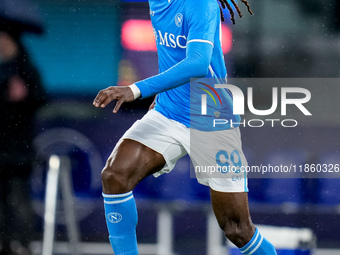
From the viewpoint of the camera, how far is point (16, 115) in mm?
4480

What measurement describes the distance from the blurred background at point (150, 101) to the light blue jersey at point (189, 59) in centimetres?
146

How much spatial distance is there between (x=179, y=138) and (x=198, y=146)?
100 mm

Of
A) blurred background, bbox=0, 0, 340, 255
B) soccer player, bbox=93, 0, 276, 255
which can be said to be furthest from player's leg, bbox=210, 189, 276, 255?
blurred background, bbox=0, 0, 340, 255

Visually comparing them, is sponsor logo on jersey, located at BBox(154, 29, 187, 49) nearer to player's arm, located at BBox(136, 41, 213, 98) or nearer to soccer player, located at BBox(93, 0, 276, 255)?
soccer player, located at BBox(93, 0, 276, 255)

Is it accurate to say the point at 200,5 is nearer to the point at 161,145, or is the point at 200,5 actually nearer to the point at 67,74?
the point at 161,145

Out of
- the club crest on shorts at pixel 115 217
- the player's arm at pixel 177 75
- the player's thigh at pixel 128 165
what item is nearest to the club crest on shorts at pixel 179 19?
the player's arm at pixel 177 75

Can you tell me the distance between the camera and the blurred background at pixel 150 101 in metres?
4.37

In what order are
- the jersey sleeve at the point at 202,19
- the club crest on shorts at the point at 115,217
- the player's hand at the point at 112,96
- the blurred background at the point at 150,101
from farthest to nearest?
the blurred background at the point at 150,101, the club crest on shorts at the point at 115,217, the jersey sleeve at the point at 202,19, the player's hand at the point at 112,96

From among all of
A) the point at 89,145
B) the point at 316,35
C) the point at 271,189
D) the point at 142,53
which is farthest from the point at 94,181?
the point at 316,35

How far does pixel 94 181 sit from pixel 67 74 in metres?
0.82

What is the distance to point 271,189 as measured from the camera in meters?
4.42

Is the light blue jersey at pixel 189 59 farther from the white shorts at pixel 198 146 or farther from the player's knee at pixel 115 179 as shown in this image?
the player's knee at pixel 115 179

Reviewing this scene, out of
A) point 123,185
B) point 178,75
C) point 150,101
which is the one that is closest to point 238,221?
point 123,185

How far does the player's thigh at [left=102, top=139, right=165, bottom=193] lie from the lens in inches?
106
